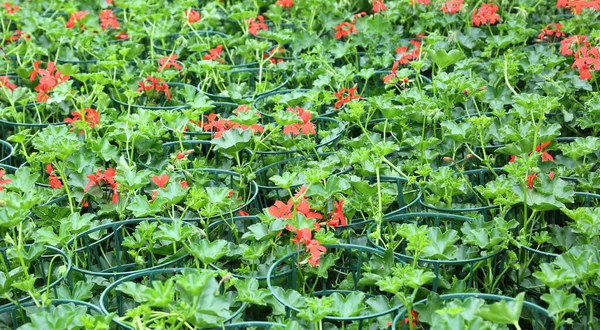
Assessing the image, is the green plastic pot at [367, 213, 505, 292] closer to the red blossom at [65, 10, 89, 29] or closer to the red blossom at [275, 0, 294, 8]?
the red blossom at [275, 0, 294, 8]

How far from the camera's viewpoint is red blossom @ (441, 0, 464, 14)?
4.38 meters

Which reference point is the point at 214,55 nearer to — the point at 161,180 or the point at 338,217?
the point at 161,180

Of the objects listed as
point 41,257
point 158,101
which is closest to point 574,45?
point 158,101

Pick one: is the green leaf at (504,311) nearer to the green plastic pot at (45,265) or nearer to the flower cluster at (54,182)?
the green plastic pot at (45,265)

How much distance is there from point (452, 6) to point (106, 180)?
215 centimetres

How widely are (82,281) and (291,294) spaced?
640 millimetres

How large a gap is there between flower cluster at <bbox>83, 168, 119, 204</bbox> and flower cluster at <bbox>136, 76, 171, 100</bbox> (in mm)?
939

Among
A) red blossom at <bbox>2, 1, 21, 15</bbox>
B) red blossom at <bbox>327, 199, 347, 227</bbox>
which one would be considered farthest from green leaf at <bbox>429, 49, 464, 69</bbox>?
red blossom at <bbox>2, 1, 21, 15</bbox>

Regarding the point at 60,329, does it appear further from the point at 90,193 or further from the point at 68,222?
the point at 90,193

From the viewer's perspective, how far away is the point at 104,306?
7.68 ft

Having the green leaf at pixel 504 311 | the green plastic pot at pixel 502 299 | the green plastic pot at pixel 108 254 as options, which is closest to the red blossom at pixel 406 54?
the green plastic pot at pixel 108 254

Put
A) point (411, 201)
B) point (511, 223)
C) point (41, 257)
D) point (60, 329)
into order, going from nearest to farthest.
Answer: point (60, 329)
point (511, 223)
point (41, 257)
point (411, 201)

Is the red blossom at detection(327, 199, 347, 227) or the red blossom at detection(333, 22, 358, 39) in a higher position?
the red blossom at detection(327, 199, 347, 227)

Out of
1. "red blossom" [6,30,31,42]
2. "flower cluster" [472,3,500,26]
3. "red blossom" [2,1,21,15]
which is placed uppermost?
"flower cluster" [472,3,500,26]
